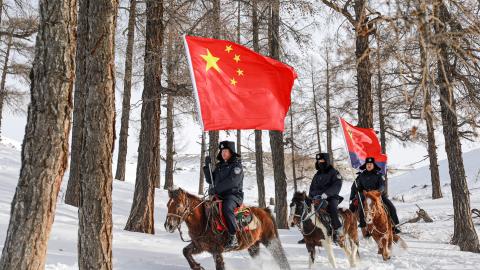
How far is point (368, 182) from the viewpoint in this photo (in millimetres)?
11977

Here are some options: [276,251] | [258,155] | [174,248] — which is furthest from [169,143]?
[276,251]

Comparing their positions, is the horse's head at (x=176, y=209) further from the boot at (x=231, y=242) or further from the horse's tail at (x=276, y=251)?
the horse's tail at (x=276, y=251)

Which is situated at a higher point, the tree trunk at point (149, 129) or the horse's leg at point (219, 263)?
the tree trunk at point (149, 129)

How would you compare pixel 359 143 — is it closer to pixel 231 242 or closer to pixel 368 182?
pixel 368 182

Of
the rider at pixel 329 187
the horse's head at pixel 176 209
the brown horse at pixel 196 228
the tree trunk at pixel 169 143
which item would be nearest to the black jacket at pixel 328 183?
the rider at pixel 329 187

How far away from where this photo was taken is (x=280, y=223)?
622 inches

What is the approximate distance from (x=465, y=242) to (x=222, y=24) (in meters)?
8.65

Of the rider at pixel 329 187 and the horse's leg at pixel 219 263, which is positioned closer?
the horse's leg at pixel 219 263

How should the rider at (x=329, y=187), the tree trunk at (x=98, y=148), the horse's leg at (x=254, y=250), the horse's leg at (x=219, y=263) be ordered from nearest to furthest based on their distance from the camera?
the tree trunk at (x=98, y=148) → the horse's leg at (x=219, y=263) → the horse's leg at (x=254, y=250) → the rider at (x=329, y=187)

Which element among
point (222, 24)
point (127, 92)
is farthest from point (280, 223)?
point (127, 92)

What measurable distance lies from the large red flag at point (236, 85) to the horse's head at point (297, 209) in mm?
2337

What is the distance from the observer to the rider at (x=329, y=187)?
10281 mm

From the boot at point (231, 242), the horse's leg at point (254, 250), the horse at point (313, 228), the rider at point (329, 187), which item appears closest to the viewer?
the boot at point (231, 242)

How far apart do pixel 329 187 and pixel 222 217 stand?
3298 millimetres
